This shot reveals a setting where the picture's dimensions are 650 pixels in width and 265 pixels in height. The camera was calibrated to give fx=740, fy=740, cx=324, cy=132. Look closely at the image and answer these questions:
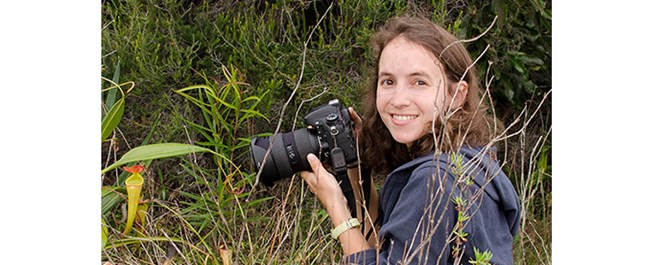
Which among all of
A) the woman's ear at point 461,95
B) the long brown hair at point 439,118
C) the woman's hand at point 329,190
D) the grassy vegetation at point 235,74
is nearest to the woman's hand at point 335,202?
the woman's hand at point 329,190

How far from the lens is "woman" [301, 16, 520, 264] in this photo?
4.77 ft

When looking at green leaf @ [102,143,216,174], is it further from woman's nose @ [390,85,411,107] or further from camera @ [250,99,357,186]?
woman's nose @ [390,85,411,107]

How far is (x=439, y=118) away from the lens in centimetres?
167

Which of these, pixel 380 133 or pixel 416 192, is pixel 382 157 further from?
pixel 416 192

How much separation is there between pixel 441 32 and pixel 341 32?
0.78 meters

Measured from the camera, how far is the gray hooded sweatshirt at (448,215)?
1441 millimetres

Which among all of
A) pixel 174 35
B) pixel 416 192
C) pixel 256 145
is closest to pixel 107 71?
pixel 174 35

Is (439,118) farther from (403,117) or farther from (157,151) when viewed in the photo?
(157,151)

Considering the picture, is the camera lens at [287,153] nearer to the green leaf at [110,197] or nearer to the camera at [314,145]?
the camera at [314,145]

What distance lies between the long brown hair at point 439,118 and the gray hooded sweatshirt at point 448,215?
86 mm

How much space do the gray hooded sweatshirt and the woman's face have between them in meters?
0.11

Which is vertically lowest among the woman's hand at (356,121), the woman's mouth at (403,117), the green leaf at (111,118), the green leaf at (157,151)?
the green leaf at (157,151)

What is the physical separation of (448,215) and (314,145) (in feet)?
1.42

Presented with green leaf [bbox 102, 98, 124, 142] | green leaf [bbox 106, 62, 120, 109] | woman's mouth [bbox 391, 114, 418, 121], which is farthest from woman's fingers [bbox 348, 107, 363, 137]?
green leaf [bbox 106, 62, 120, 109]
